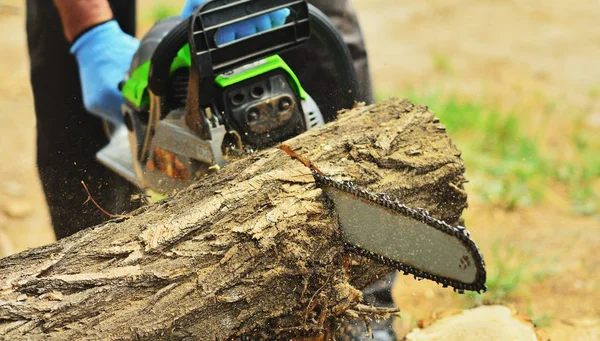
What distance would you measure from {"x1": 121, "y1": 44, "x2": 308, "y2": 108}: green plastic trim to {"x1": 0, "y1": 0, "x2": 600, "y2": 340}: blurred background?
994 millimetres

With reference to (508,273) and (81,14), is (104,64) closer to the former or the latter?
(81,14)

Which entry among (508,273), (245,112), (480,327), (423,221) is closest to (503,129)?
(508,273)

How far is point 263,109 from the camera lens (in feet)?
6.02

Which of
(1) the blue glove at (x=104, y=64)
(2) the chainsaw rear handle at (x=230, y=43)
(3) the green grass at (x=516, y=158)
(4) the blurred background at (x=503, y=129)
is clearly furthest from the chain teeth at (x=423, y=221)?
(3) the green grass at (x=516, y=158)

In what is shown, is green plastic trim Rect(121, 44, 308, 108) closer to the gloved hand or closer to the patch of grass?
the gloved hand

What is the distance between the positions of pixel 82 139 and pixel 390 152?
1.26m

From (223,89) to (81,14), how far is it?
33.0 inches

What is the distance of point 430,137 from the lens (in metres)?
1.75

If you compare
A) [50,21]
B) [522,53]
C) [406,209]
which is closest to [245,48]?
[406,209]

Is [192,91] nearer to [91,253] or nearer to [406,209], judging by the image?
[91,253]

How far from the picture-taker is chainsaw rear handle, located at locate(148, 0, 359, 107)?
1.75 metres

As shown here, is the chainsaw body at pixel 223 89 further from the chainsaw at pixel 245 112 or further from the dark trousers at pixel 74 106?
the dark trousers at pixel 74 106

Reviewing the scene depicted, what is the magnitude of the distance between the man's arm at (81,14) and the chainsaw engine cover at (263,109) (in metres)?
0.83

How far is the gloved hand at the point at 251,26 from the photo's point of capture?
184 centimetres
